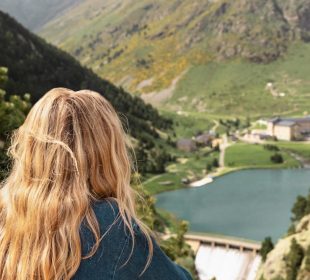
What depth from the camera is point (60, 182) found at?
153 inches

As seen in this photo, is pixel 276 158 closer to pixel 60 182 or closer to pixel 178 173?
pixel 178 173

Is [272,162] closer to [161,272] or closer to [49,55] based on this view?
[49,55]

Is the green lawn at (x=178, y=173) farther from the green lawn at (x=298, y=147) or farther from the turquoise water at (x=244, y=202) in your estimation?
the green lawn at (x=298, y=147)

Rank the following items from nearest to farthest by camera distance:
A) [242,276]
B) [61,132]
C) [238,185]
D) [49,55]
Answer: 1. [61,132]
2. [242,276]
3. [238,185]
4. [49,55]

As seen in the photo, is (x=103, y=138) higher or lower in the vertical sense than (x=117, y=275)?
higher

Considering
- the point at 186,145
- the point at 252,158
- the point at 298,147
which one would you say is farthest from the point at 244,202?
the point at 298,147

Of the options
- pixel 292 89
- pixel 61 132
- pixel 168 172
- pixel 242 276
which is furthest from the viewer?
pixel 292 89

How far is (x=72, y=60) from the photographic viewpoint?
130 meters

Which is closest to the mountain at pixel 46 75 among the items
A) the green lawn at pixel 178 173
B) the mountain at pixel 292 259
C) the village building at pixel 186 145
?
the village building at pixel 186 145

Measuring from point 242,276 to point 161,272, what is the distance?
55676 millimetres

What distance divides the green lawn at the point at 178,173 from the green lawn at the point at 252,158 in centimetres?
427

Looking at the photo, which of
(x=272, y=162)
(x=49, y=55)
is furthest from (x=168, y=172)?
(x=49, y=55)

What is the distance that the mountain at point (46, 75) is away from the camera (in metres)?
94.8

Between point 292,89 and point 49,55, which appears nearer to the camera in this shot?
point 49,55
